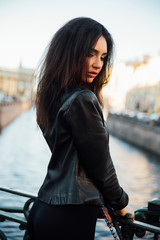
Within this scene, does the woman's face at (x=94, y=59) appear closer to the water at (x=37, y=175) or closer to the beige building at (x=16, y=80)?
the water at (x=37, y=175)

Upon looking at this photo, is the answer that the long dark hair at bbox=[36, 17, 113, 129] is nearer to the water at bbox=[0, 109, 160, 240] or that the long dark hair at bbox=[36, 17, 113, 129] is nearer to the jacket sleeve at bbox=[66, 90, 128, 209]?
the jacket sleeve at bbox=[66, 90, 128, 209]

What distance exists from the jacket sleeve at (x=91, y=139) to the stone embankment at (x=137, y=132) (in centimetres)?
1921

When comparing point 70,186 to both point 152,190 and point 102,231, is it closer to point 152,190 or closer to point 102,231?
point 102,231

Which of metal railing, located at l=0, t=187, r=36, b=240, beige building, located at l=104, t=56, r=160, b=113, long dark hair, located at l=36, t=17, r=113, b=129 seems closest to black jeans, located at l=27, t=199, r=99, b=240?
long dark hair, located at l=36, t=17, r=113, b=129

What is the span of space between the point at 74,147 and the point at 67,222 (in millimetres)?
330

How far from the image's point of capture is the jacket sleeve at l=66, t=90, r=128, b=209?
145cm

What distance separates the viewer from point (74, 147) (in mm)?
1498

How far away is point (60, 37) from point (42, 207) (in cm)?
82

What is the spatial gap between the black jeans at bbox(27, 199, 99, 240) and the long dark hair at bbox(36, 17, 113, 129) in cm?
44

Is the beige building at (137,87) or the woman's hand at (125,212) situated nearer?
the woman's hand at (125,212)

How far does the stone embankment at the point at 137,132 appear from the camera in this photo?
69.7ft

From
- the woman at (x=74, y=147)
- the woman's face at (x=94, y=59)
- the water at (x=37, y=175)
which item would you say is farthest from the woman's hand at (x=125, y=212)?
the water at (x=37, y=175)

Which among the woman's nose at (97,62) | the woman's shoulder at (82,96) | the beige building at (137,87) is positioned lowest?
the beige building at (137,87)

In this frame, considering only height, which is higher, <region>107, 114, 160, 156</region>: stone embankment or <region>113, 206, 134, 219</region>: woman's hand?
<region>113, 206, 134, 219</region>: woman's hand
